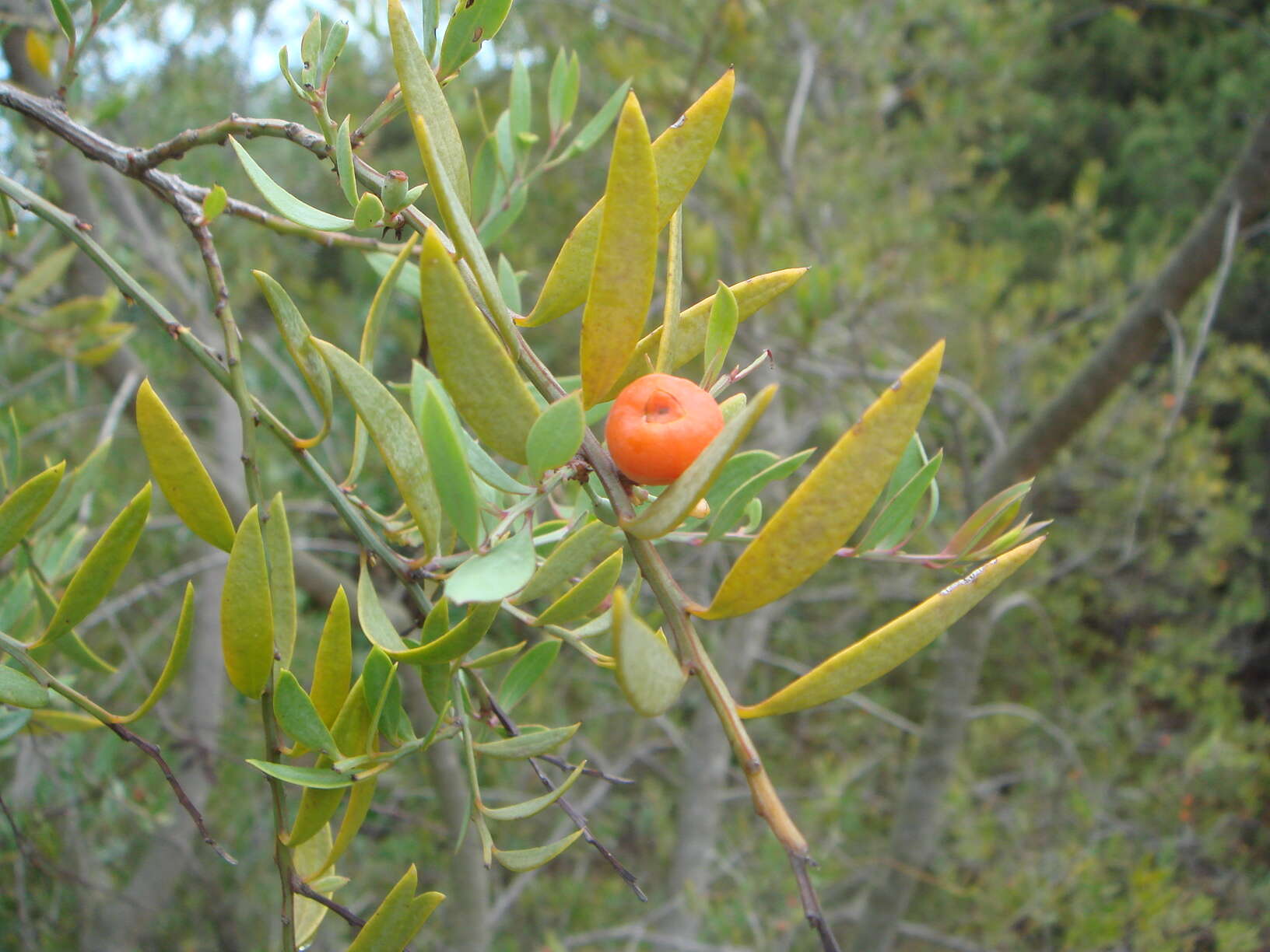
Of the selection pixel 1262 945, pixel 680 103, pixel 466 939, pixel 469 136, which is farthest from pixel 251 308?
pixel 1262 945

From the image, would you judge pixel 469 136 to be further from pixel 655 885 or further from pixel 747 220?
pixel 655 885

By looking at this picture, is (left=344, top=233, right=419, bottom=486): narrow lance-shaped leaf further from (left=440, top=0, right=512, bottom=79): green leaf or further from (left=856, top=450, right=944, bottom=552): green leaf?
(left=856, top=450, right=944, bottom=552): green leaf

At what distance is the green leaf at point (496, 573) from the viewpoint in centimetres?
32

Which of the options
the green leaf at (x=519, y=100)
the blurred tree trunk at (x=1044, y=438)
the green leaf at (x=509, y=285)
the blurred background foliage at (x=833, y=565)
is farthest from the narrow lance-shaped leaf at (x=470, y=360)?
the blurred tree trunk at (x=1044, y=438)

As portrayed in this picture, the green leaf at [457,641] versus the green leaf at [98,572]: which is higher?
the green leaf at [98,572]

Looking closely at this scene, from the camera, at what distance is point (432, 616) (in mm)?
456

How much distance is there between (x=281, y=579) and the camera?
503 millimetres

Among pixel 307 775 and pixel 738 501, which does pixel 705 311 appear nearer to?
pixel 738 501

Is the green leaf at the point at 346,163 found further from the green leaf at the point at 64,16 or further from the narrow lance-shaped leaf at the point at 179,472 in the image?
the green leaf at the point at 64,16

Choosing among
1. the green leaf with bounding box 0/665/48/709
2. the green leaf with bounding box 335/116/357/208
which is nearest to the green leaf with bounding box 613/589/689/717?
the green leaf with bounding box 335/116/357/208

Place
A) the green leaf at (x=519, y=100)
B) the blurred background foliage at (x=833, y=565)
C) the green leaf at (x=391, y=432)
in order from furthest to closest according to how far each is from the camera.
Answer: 1. the blurred background foliage at (x=833, y=565)
2. the green leaf at (x=519, y=100)
3. the green leaf at (x=391, y=432)

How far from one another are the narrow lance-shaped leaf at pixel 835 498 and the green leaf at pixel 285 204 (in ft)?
0.86

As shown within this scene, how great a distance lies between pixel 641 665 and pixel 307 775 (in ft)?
0.81

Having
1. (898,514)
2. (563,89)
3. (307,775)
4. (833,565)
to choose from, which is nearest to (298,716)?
(307,775)
